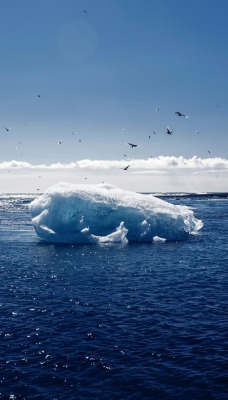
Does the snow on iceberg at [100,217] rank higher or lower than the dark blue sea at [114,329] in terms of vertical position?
higher

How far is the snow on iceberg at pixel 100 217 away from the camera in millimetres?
57812

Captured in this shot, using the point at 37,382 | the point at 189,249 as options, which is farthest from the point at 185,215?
the point at 37,382

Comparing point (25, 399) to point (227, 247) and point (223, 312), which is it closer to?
point (223, 312)

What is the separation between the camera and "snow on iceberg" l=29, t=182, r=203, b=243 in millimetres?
57812

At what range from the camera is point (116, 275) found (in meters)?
38.0

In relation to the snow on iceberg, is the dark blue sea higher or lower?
lower

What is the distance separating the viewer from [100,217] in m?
58.3

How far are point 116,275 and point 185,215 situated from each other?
95.1 ft

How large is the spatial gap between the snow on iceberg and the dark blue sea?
1348cm

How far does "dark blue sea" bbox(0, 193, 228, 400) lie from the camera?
55.9 feet

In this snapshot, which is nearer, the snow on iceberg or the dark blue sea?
the dark blue sea

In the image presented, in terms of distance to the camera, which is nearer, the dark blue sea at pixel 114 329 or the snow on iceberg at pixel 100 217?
the dark blue sea at pixel 114 329

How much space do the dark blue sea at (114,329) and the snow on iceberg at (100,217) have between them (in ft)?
44.2

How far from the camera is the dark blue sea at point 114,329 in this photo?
671 inches
